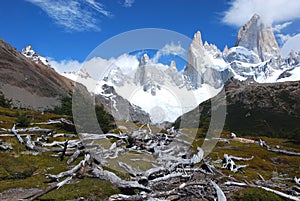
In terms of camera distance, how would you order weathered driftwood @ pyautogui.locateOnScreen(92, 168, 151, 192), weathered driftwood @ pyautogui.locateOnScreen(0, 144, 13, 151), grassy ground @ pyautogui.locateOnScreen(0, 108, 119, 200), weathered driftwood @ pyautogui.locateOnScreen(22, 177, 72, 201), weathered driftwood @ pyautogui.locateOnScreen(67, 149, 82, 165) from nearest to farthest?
weathered driftwood @ pyautogui.locateOnScreen(22, 177, 72, 201) < weathered driftwood @ pyautogui.locateOnScreen(92, 168, 151, 192) < grassy ground @ pyautogui.locateOnScreen(0, 108, 119, 200) < weathered driftwood @ pyautogui.locateOnScreen(67, 149, 82, 165) < weathered driftwood @ pyautogui.locateOnScreen(0, 144, 13, 151)

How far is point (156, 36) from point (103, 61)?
17.4 feet

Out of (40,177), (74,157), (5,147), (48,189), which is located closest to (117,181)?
(48,189)

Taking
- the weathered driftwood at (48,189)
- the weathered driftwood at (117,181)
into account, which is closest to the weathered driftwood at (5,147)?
the weathered driftwood at (48,189)

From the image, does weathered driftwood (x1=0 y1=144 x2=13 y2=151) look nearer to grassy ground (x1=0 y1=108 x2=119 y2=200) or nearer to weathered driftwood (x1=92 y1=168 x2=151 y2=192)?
grassy ground (x1=0 y1=108 x2=119 y2=200)

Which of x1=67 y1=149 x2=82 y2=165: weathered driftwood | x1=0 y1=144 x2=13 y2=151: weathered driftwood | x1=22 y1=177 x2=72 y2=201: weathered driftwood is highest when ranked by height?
x1=0 y1=144 x2=13 y2=151: weathered driftwood

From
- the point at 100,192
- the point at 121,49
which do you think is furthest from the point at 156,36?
the point at 100,192

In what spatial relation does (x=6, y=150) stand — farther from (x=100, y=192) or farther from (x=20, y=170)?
(x=100, y=192)

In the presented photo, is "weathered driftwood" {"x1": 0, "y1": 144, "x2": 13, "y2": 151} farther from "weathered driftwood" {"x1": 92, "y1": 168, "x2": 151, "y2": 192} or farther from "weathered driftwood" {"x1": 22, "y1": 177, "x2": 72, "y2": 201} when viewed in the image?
"weathered driftwood" {"x1": 92, "y1": 168, "x2": 151, "y2": 192}

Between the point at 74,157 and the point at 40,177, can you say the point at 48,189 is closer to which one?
the point at 40,177

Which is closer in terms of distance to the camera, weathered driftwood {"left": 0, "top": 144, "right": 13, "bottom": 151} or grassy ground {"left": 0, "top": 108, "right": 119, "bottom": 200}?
grassy ground {"left": 0, "top": 108, "right": 119, "bottom": 200}

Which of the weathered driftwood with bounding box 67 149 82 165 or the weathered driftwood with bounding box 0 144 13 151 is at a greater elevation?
the weathered driftwood with bounding box 0 144 13 151

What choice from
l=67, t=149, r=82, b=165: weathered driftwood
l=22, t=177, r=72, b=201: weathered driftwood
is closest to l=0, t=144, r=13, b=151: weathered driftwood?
l=67, t=149, r=82, b=165: weathered driftwood

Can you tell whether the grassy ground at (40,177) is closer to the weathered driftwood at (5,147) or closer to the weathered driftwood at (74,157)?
the weathered driftwood at (74,157)

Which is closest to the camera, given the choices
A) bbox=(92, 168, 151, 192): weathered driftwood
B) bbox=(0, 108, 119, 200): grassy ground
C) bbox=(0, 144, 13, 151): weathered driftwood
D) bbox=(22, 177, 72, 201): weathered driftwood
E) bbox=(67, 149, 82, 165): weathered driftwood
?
bbox=(22, 177, 72, 201): weathered driftwood
